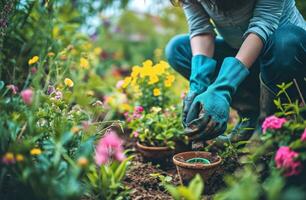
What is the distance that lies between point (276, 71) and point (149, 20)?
13.3 feet

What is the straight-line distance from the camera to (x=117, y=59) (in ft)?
15.9

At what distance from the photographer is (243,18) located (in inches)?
77.5

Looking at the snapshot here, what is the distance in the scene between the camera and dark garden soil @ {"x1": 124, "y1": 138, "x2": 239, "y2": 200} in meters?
1.76

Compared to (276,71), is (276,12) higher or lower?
higher

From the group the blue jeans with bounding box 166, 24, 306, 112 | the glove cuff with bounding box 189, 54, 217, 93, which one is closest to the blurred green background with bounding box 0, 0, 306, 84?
the glove cuff with bounding box 189, 54, 217, 93

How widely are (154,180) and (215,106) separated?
0.50 m

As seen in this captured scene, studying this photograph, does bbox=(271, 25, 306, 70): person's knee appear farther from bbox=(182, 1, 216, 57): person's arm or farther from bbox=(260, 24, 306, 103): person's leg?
bbox=(182, 1, 216, 57): person's arm

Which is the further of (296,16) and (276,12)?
(296,16)

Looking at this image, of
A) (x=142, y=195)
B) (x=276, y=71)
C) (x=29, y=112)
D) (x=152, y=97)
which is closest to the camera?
(x=29, y=112)

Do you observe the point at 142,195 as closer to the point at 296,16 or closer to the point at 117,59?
the point at 296,16

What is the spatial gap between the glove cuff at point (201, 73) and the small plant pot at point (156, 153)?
15.3 inches

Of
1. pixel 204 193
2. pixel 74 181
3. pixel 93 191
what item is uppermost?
pixel 74 181

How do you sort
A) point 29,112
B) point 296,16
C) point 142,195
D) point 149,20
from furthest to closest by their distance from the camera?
point 149,20
point 296,16
point 142,195
point 29,112

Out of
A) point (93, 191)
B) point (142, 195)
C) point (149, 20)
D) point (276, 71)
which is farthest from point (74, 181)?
point (149, 20)
